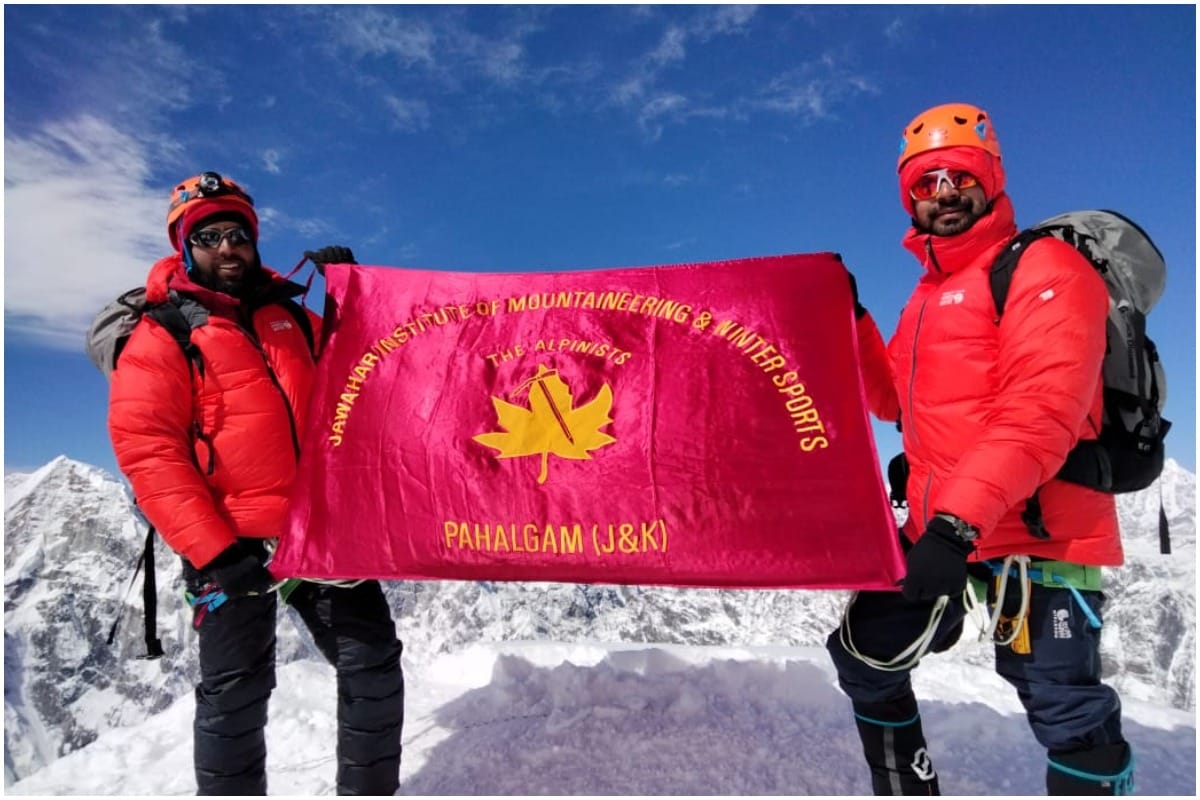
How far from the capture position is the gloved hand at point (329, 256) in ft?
13.9

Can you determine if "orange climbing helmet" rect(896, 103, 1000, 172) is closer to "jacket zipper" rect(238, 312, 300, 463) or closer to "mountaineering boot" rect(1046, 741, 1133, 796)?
"mountaineering boot" rect(1046, 741, 1133, 796)

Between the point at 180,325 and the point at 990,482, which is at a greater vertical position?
the point at 180,325

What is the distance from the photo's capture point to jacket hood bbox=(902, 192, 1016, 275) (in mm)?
3164

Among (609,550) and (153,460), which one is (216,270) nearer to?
(153,460)

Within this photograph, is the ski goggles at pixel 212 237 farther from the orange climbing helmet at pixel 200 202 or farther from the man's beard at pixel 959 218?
the man's beard at pixel 959 218

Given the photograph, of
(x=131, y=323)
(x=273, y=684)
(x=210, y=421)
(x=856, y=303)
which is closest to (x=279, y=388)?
(x=210, y=421)

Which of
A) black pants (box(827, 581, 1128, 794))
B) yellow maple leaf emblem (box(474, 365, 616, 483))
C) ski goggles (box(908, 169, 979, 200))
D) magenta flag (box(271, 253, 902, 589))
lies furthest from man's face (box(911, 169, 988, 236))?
yellow maple leaf emblem (box(474, 365, 616, 483))

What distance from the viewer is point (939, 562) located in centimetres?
259

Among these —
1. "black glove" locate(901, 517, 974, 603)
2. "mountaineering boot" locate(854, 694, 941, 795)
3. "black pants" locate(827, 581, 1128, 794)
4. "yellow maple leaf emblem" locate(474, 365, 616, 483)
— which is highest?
"yellow maple leaf emblem" locate(474, 365, 616, 483)

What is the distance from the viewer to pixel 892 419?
149 inches

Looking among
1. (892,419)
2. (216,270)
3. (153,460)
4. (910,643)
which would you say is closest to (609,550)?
(910,643)

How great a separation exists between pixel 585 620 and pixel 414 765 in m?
177

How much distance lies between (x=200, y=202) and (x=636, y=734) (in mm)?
4613

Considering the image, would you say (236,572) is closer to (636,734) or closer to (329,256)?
(329,256)
